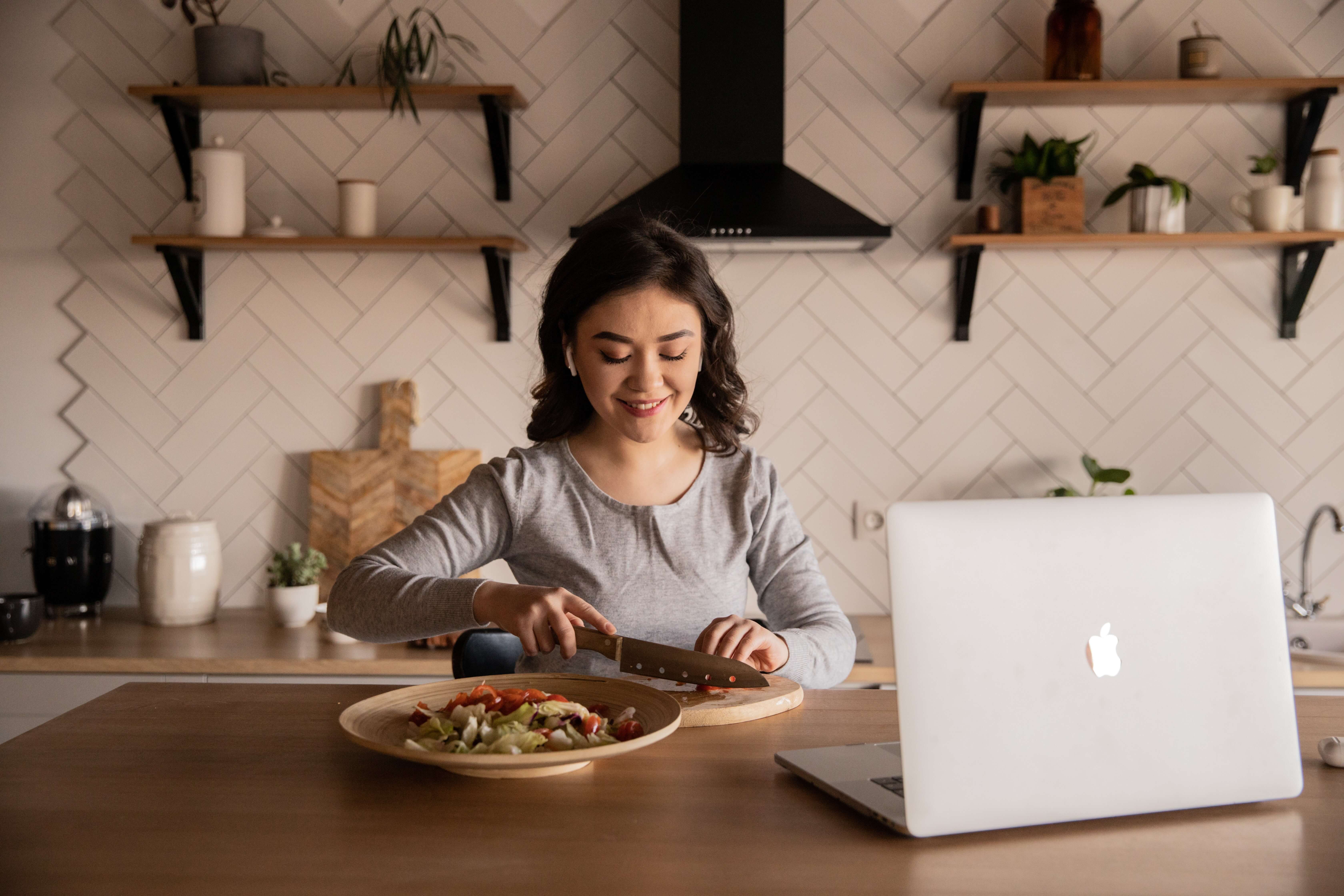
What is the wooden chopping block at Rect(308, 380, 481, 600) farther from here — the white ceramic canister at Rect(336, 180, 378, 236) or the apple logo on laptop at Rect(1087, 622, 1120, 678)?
the apple logo on laptop at Rect(1087, 622, 1120, 678)

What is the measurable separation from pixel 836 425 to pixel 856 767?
1.70 meters

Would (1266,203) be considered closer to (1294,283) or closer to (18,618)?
(1294,283)

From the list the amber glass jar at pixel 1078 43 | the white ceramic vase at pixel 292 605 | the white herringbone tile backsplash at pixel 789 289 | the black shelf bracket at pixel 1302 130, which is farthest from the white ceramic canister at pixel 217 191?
the black shelf bracket at pixel 1302 130

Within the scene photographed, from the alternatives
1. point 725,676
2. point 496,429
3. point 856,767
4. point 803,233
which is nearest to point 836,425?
point 803,233

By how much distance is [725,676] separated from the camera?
3.53 ft

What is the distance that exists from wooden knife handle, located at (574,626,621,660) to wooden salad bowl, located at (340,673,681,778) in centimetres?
4

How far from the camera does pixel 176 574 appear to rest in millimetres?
2346

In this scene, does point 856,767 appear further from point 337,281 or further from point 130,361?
point 130,361

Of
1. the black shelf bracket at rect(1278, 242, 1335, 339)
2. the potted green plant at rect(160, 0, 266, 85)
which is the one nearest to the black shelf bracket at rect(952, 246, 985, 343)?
the black shelf bracket at rect(1278, 242, 1335, 339)

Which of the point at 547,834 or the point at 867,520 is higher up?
the point at 867,520

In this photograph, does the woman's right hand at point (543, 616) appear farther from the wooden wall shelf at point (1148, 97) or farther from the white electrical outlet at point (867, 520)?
the wooden wall shelf at point (1148, 97)

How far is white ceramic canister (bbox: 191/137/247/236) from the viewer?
2375 millimetres

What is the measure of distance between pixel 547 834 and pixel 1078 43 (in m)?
2.18

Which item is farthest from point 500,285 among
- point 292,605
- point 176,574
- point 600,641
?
point 600,641
